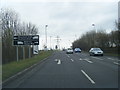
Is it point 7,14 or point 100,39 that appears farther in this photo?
point 100,39

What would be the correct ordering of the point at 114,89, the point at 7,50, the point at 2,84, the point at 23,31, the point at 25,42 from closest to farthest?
the point at 114,89 < the point at 2,84 < the point at 7,50 < the point at 25,42 < the point at 23,31

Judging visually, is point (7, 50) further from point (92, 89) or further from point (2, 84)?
point (92, 89)

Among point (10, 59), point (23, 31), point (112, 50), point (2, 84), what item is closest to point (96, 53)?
point (112, 50)

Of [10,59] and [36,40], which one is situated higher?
[36,40]

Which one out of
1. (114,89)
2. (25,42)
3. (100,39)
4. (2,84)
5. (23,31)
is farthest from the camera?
(100,39)

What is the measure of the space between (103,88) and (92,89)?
21.6 inches

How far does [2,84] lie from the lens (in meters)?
12.5

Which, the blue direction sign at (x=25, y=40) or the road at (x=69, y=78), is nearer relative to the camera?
the road at (x=69, y=78)

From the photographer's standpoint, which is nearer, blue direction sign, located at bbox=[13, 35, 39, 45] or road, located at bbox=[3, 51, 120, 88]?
road, located at bbox=[3, 51, 120, 88]

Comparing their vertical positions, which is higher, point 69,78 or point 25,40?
point 25,40

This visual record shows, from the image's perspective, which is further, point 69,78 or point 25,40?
point 25,40

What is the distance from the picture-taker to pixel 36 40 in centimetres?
3675

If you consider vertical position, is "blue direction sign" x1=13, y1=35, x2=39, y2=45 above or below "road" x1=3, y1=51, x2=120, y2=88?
above

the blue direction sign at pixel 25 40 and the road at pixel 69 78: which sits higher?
the blue direction sign at pixel 25 40
